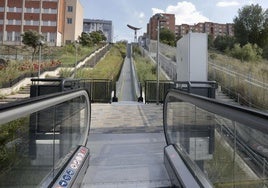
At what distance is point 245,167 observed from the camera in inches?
100

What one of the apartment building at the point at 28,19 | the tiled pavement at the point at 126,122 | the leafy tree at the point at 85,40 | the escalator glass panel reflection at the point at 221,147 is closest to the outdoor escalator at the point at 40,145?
the escalator glass panel reflection at the point at 221,147

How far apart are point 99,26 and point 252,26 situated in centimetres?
8098

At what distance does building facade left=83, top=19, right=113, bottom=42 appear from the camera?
120438 mm

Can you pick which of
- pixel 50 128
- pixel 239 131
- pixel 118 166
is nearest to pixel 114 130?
pixel 118 166

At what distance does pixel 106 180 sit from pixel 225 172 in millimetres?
1981

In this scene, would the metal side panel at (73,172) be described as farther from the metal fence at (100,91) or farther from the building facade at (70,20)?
the building facade at (70,20)

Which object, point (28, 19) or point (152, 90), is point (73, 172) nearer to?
point (152, 90)

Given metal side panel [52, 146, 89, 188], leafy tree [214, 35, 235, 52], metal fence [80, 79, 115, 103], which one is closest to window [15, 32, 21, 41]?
leafy tree [214, 35, 235, 52]

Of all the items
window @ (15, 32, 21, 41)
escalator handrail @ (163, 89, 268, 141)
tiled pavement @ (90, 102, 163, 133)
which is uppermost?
window @ (15, 32, 21, 41)

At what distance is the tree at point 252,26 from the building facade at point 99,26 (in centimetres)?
7206

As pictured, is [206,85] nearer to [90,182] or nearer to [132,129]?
[132,129]

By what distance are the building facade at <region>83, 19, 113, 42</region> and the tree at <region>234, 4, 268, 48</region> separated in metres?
72.1

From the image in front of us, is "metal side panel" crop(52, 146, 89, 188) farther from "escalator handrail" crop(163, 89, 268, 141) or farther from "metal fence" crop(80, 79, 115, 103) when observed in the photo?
"metal fence" crop(80, 79, 115, 103)

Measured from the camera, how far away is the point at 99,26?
4835 inches
